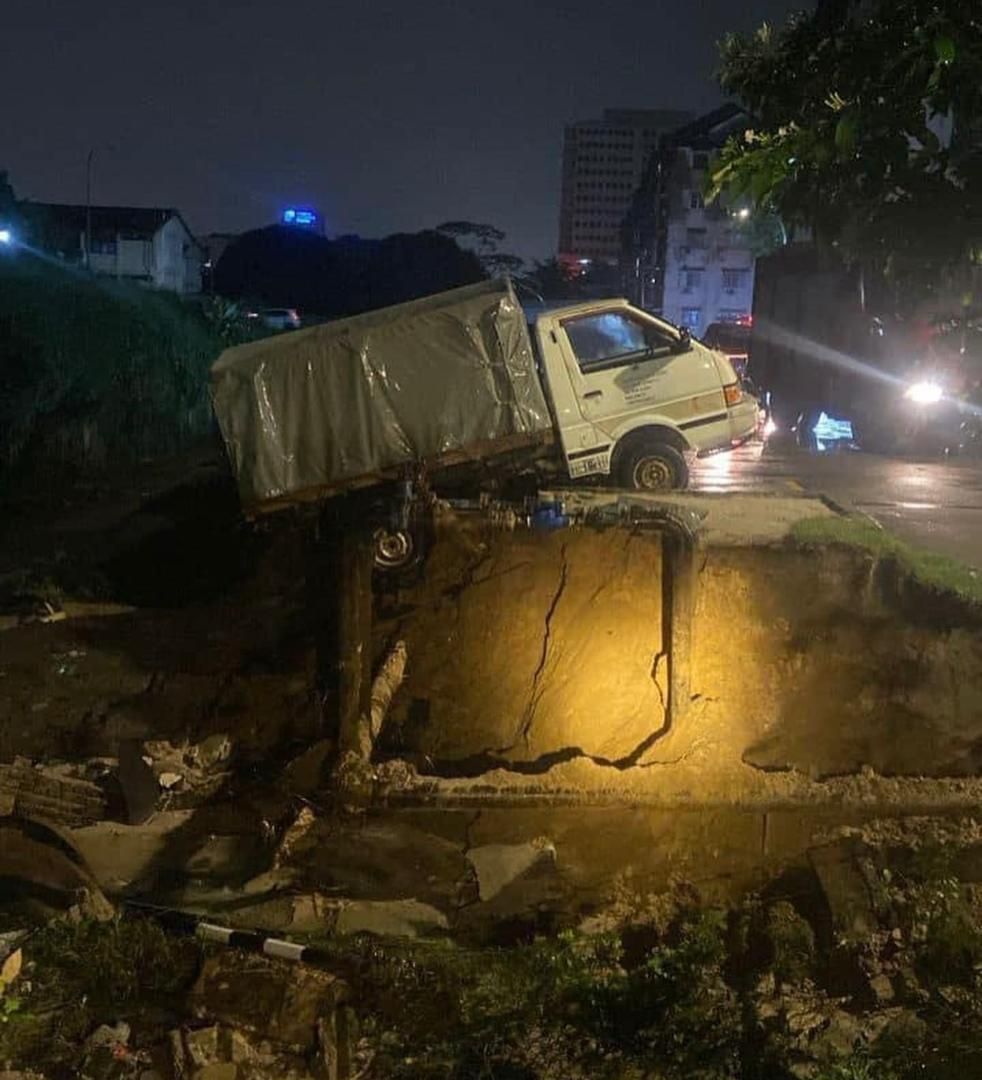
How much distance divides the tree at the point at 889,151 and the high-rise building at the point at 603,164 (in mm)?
140678

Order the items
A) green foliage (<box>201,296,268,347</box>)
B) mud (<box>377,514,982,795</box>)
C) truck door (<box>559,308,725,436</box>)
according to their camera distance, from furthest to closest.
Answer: green foliage (<box>201,296,268,347</box>) < truck door (<box>559,308,725,436</box>) < mud (<box>377,514,982,795</box>)

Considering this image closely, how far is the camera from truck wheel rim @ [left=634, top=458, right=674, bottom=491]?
11.0 metres

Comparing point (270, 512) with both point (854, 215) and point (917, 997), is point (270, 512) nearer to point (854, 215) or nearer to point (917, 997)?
point (917, 997)

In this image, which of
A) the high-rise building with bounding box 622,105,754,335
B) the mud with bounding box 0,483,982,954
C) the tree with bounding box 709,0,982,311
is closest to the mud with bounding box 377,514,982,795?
the mud with bounding box 0,483,982,954

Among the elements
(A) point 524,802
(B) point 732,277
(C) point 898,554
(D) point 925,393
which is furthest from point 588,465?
(B) point 732,277

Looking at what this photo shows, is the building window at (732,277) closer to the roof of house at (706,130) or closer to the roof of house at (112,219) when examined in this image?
the roof of house at (706,130)

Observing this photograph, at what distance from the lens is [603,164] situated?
145 metres

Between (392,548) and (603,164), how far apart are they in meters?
145

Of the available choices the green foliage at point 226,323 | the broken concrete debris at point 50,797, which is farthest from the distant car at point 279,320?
the broken concrete debris at point 50,797

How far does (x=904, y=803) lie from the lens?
7.16 metres

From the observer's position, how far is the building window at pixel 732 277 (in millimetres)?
61438

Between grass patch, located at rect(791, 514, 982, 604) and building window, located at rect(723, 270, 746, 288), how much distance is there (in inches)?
2139

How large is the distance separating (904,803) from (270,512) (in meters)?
4.99

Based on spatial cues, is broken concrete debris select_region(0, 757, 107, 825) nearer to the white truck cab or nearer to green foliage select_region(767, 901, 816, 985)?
green foliage select_region(767, 901, 816, 985)
